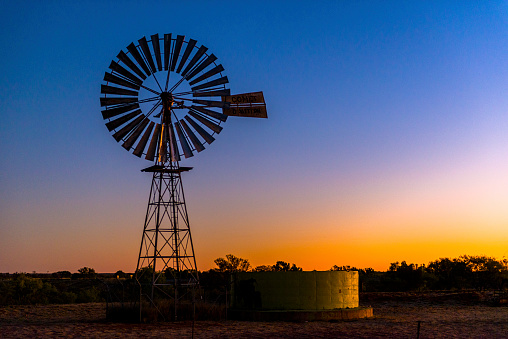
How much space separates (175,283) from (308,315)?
229 inches

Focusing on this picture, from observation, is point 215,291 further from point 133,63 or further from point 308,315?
point 133,63

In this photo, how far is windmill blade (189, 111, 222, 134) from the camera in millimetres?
25766

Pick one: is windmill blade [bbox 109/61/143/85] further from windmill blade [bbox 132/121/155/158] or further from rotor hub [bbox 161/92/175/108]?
windmill blade [bbox 132/121/155/158]

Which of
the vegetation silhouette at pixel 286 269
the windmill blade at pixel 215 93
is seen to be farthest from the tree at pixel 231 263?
the windmill blade at pixel 215 93

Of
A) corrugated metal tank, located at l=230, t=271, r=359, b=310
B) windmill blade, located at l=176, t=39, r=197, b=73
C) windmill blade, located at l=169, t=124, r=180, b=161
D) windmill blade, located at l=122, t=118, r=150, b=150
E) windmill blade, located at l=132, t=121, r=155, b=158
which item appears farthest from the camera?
corrugated metal tank, located at l=230, t=271, r=359, b=310

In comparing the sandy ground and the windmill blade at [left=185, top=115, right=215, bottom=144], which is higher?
the windmill blade at [left=185, top=115, right=215, bottom=144]

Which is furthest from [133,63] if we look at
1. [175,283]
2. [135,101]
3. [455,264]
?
[455,264]

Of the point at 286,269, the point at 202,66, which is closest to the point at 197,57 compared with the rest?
the point at 202,66

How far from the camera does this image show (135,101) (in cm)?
2527

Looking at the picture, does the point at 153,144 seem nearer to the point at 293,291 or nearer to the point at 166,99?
the point at 166,99

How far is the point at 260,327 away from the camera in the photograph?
2233cm

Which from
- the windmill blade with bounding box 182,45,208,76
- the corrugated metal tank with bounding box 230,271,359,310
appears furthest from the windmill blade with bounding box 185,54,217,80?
the corrugated metal tank with bounding box 230,271,359,310

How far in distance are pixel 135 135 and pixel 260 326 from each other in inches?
372

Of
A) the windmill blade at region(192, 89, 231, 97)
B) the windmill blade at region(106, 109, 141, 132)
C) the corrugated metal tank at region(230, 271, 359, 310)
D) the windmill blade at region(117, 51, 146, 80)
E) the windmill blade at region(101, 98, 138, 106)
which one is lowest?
the corrugated metal tank at region(230, 271, 359, 310)
